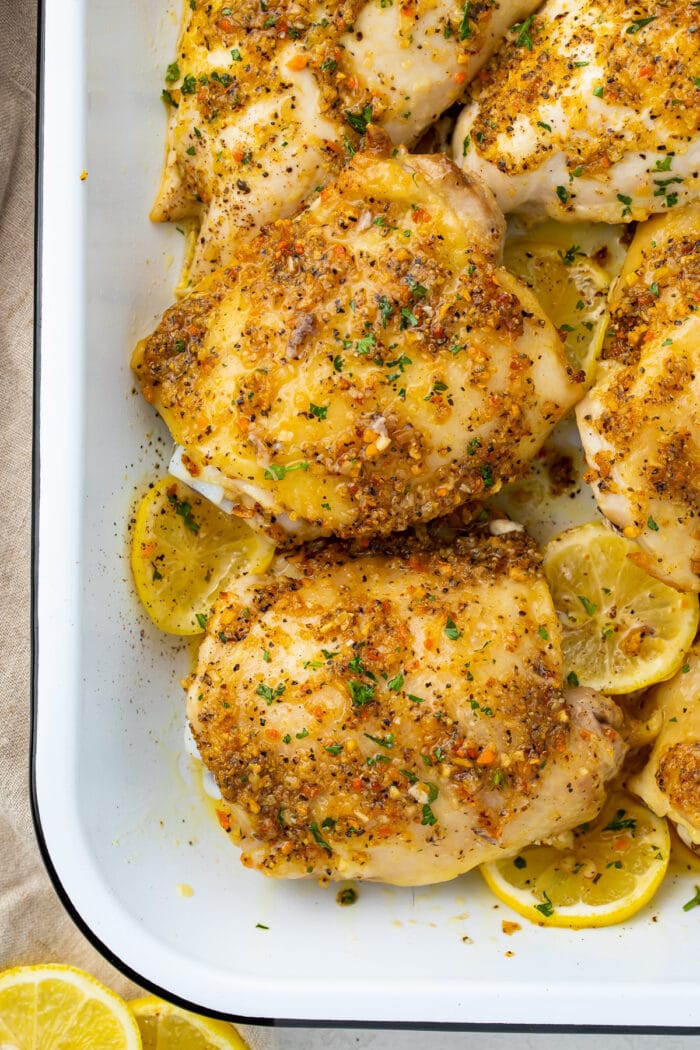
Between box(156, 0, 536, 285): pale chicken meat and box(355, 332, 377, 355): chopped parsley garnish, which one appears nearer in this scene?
box(355, 332, 377, 355): chopped parsley garnish

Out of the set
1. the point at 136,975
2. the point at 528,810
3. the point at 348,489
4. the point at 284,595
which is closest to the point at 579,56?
the point at 348,489

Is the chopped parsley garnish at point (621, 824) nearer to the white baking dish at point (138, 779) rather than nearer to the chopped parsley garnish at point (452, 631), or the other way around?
the white baking dish at point (138, 779)

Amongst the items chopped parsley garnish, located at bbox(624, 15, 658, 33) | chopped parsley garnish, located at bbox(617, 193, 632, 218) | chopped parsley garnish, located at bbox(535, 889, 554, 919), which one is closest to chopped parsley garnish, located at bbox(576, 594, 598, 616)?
chopped parsley garnish, located at bbox(535, 889, 554, 919)

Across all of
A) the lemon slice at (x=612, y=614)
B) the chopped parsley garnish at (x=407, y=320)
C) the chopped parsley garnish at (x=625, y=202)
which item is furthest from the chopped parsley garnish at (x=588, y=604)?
the chopped parsley garnish at (x=625, y=202)

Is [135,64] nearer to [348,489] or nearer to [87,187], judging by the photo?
[87,187]

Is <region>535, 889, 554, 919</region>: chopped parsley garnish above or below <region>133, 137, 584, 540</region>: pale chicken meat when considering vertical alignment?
below

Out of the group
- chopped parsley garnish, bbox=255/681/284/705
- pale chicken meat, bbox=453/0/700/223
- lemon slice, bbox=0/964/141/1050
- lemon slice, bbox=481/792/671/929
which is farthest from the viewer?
lemon slice, bbox=0/964/141/1050

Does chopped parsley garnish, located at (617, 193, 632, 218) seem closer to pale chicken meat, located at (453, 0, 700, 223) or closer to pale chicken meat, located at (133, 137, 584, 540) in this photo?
pale chicken meat, located at (453, 0, 700, 223)
